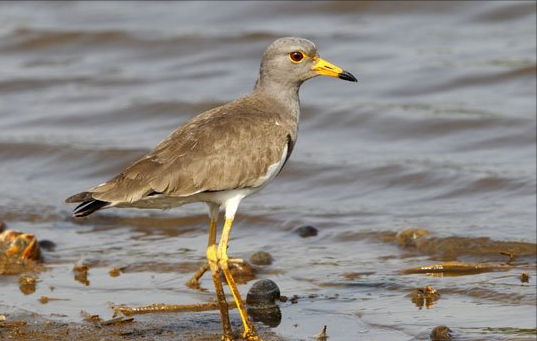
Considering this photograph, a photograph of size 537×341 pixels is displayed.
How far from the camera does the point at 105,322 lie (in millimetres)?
7727

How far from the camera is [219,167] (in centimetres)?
775

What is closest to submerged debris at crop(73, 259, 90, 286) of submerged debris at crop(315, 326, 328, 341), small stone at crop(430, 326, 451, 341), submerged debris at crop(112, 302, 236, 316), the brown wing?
submerged debris at crop(112, 302, 236, 316)

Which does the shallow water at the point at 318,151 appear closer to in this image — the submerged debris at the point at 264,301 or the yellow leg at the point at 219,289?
the submerged debris at the point at 264,301

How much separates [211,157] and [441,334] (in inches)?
75.4

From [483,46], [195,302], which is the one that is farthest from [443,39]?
[195,302]

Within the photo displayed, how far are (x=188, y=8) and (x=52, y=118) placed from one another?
4.90 m

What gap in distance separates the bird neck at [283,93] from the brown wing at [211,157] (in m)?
0.19

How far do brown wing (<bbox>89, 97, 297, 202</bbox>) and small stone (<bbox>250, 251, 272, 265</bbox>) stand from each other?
5.34 feet

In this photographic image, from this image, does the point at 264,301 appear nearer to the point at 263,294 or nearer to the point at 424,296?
the point at 263,294

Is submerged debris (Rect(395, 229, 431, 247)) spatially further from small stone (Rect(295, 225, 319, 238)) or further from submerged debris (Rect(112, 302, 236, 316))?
submerged debris (Rect(112, 302, 236, 316))

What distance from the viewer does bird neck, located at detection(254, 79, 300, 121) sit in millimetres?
8461

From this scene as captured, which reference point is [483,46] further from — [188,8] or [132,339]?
[132,339]

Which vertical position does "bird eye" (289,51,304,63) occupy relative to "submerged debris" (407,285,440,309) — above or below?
above

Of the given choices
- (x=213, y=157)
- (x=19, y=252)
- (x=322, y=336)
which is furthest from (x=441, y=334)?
(x=19, y=252)
